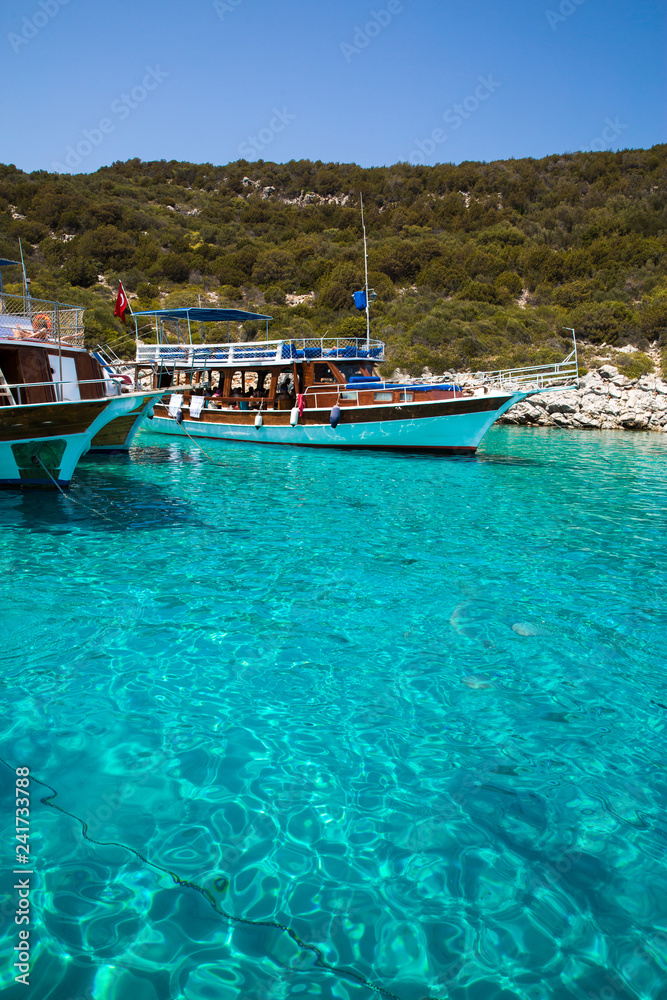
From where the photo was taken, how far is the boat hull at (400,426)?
17078 mm

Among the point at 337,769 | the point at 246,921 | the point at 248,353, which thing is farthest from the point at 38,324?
the point at 246,921

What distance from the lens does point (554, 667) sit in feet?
16.1

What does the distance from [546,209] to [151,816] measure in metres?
62.9

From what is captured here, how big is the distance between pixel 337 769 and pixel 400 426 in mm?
14723

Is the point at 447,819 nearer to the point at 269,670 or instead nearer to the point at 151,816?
the point at 151,816

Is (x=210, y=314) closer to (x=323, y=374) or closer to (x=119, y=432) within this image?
(x=323, y=374)

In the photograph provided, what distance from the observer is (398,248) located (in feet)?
157

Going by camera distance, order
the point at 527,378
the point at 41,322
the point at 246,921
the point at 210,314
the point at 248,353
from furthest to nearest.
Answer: the point at 248,353 → the point at 210,314 → the point at 527,378 → the point at 41,322 → the point at 246,921

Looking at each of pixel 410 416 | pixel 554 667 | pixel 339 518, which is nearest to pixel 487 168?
pixel 410 416

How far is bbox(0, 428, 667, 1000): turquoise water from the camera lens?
248 cm

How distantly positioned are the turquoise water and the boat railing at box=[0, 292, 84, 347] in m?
5.88

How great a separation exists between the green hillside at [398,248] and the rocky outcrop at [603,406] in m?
5.13

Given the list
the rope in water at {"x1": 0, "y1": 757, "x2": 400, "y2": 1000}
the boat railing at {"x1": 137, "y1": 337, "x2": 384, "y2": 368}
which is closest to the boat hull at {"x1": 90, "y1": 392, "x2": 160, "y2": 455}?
the boat railing at {"x1": 137, "y1": 337, "x2": 384, "y2": 368}

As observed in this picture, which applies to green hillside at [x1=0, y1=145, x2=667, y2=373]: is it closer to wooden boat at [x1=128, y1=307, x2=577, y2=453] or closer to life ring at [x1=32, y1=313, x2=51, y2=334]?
wooden boat at [x1=128, y1=307, x2=577, y2=453]
